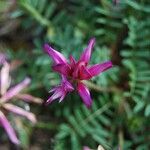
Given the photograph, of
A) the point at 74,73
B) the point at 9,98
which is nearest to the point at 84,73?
the point at 74,73

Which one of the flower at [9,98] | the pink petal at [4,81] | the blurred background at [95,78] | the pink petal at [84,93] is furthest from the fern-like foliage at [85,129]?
the pink petal at [84,93]

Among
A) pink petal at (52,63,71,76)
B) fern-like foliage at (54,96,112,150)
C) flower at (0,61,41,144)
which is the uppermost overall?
pink petal at (52,63,71,76)

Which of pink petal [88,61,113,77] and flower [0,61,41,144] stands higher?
pink petal [88,61,113,77]

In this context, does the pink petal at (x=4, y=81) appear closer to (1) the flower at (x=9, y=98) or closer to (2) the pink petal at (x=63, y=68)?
(1) the flower at (x=9, y=98)

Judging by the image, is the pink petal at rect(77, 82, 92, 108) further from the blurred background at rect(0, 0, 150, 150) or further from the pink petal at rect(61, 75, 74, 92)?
the blurred background at rect(0, 0, 150, 150)

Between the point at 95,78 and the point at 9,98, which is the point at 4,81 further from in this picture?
the point at 95,78

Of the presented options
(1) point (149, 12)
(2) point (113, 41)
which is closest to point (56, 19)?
(2) point (113, 41)

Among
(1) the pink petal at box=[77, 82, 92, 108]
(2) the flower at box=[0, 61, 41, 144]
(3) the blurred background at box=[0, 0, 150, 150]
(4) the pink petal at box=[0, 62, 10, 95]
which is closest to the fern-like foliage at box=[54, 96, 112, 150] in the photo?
(3) the blurred background at box=[0, 0, 150, 150]
